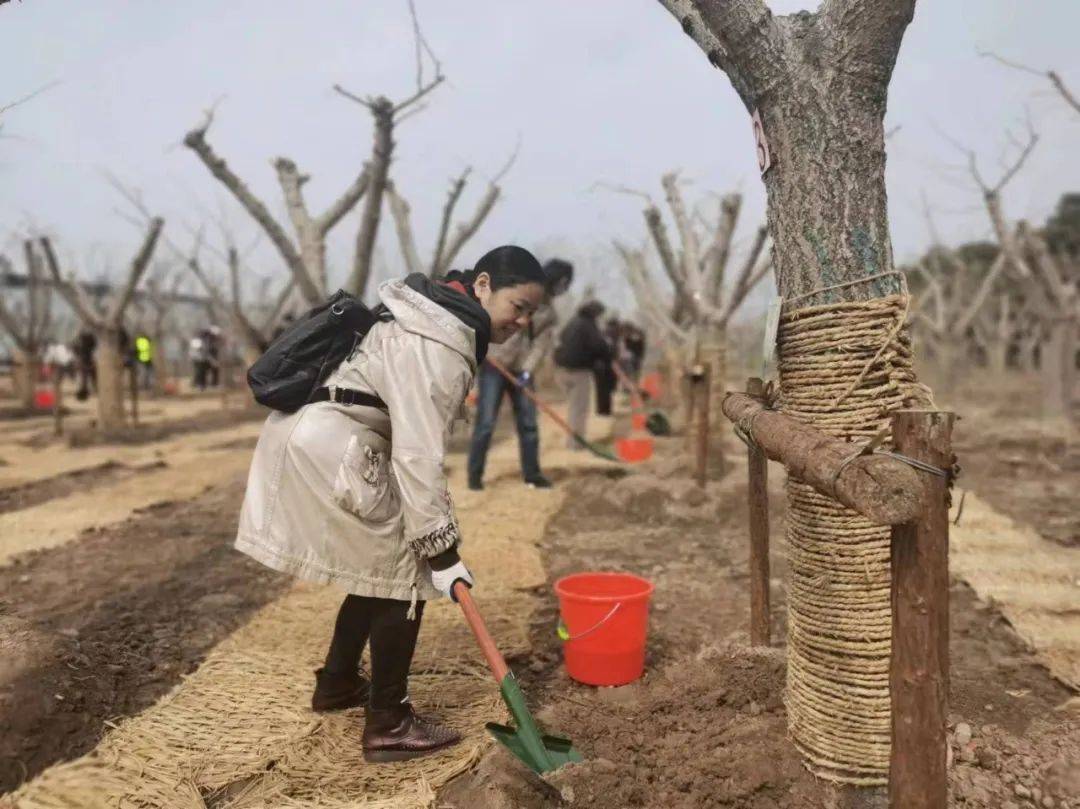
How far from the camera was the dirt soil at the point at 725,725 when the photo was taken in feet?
7.35

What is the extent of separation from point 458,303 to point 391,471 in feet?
1.93

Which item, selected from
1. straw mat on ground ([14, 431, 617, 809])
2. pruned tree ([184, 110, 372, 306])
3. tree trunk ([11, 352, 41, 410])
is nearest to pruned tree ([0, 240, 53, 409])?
tree trunk ([11, 352, 41, 410])

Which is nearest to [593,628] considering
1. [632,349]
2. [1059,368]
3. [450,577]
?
[450,577]

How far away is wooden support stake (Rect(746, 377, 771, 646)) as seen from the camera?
9.25ft

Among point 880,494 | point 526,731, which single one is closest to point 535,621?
point 526,731

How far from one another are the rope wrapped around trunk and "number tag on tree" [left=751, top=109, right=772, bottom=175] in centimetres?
44

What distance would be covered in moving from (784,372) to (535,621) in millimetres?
1991

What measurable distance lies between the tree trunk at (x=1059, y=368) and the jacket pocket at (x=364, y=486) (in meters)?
12.2

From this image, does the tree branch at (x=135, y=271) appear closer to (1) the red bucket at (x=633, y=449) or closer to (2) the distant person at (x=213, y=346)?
(1) the red bucket at (x=633, y=449)

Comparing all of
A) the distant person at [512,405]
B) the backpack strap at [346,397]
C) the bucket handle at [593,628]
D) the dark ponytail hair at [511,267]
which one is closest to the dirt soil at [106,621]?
the backpack strap at [346,397]

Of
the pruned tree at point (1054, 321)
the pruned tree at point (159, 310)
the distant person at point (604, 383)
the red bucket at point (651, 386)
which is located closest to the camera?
the distant person at point (604, 383)

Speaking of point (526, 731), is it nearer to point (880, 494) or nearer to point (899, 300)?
point (880, 494)

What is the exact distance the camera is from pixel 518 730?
2.31 metres

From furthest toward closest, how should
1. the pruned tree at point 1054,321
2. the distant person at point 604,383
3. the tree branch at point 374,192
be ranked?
1. the pruned tree at point 1054,321
2. the distant person at point 604,383
3. the tree branch at point 374,192
